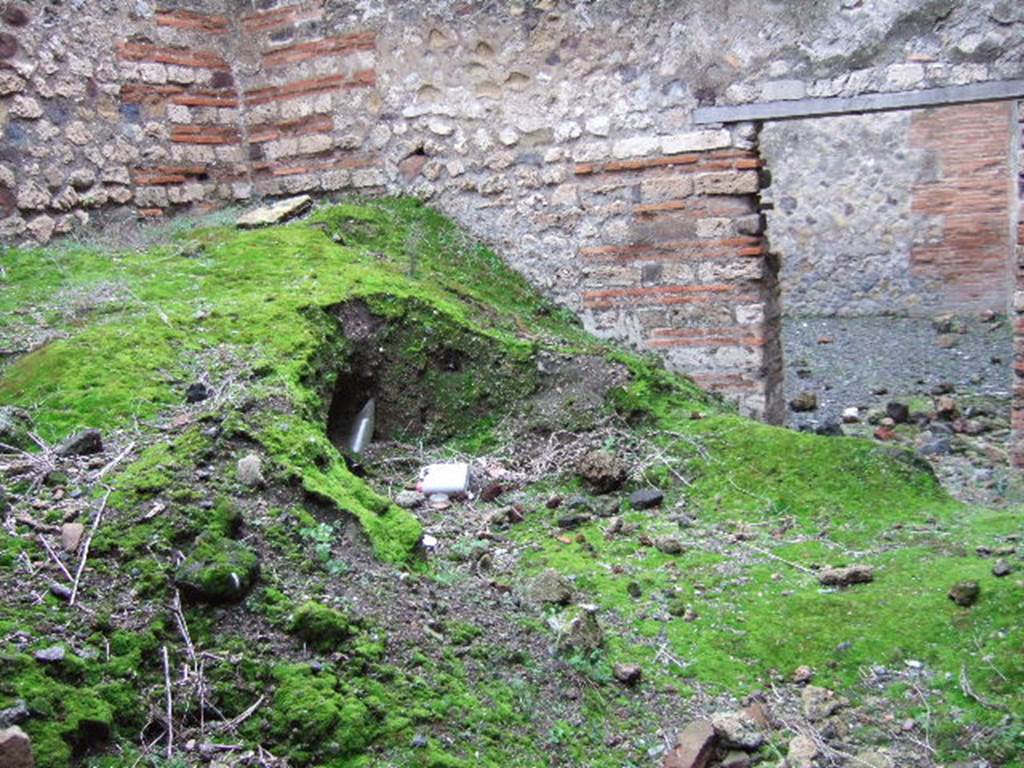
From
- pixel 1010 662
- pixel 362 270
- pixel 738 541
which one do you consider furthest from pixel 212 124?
pixel 1010 662

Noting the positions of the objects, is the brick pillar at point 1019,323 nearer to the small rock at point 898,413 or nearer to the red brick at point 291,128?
the small rock at point 898,413

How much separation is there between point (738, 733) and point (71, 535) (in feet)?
6.57

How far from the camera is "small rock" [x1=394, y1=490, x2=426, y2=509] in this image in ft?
14.7

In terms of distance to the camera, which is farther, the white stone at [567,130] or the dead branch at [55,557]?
the white stone at [567,130]

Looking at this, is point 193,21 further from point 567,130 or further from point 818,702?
point 818,702

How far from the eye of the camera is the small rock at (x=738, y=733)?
3.09 metres

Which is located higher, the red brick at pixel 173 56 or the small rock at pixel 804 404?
the red brick at pixel 173 56

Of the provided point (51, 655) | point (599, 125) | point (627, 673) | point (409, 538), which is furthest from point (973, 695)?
point (599, 125)

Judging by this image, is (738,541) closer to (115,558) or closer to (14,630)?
(115,558)

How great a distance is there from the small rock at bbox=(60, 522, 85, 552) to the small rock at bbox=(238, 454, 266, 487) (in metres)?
0.57

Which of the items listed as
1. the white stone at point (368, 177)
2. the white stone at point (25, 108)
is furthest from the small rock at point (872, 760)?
the white stone at point (25, 108)

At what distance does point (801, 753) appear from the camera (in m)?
3.04

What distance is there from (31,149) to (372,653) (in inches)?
186

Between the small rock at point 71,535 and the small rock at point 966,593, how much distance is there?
2859 millimetres
